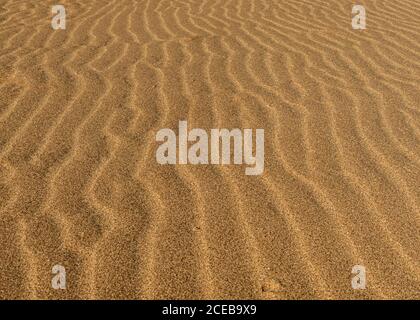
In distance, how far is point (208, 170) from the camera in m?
3.32

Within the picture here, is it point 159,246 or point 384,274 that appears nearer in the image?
point 384,274

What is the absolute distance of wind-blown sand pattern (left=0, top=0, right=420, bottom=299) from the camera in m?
2.47

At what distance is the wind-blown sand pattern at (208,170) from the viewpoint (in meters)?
2.47

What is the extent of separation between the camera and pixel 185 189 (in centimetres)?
311

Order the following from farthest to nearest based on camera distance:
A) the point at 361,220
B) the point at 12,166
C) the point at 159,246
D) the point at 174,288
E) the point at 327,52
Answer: the point at 327,52 → the point at 12,166 → the point at 361,220 → the point at 159,246 → the point at 174,288

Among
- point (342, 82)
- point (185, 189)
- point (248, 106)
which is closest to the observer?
point (185, 189)

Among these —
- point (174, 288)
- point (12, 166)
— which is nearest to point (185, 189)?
point (174, 288)

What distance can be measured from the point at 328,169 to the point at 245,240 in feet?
2.85

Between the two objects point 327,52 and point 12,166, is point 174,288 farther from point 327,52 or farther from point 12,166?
point 327,52

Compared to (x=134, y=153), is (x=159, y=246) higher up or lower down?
lower down

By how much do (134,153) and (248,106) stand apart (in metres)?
1.09

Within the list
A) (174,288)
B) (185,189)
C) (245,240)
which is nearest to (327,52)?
(185,189)

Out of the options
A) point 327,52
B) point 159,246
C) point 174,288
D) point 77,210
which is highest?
point 327,52

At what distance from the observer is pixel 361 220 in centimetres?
282
